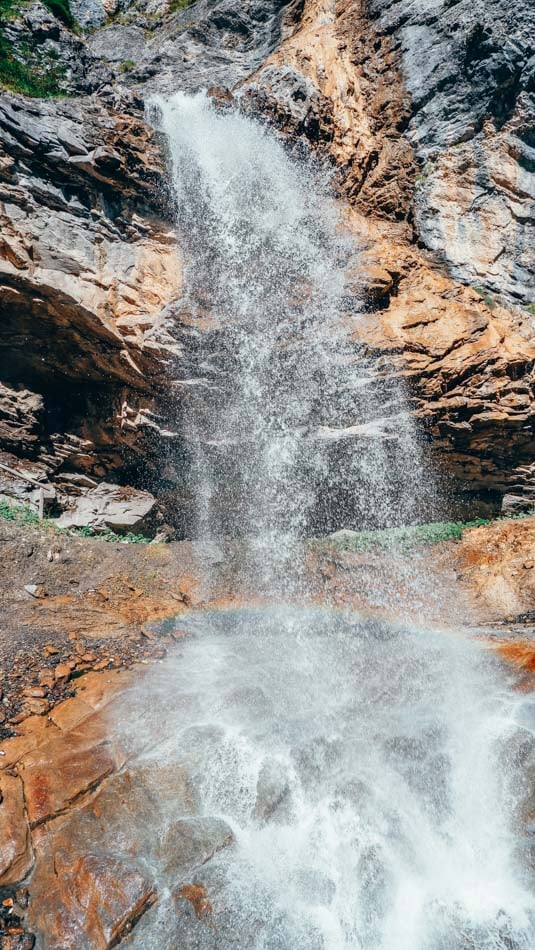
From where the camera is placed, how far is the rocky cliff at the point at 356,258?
31.1ft

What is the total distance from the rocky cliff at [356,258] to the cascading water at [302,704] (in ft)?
2.43

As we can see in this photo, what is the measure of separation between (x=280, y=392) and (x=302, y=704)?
626 cm

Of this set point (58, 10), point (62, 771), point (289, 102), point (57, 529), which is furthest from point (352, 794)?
point (58, 10)

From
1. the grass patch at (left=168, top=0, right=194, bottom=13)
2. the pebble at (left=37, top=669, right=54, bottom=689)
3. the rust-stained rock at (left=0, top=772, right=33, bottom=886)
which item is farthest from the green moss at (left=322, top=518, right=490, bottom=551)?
the grass patch at (left=168, top=0, right=194, bottom=13)

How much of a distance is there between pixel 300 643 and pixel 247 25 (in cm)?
2154

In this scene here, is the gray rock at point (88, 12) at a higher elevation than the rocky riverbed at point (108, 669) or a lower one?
higher

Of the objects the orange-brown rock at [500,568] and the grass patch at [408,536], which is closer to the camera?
the orange-brown rock at [500,568]

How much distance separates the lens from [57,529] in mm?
10359

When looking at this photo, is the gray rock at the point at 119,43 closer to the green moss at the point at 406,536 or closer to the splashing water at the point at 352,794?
the green moss at the point at 406,536

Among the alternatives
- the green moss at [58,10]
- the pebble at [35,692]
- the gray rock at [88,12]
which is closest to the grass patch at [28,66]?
the green moss at [58,10]

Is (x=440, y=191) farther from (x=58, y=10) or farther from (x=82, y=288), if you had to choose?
(x=58, y=10)

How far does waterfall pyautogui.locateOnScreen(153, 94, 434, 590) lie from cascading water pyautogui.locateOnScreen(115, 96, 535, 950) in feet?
0.14

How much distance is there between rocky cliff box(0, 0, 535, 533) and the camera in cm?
948

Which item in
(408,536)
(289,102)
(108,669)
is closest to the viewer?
(108,669)
